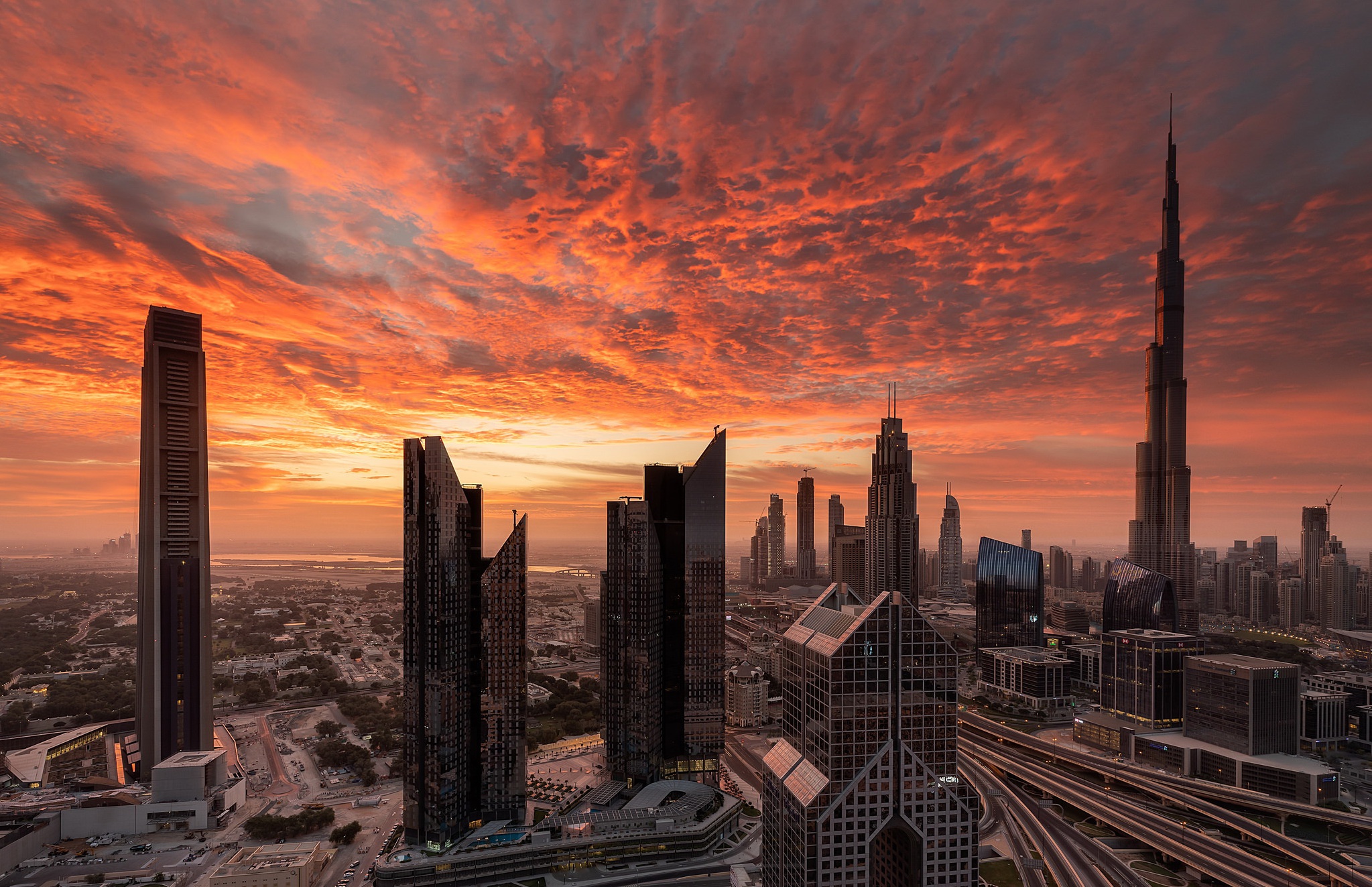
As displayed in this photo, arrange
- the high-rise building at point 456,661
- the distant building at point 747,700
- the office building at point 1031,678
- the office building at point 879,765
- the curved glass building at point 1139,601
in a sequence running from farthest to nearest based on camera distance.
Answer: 1. the curved glass building at point 1139,601
2. the office building at point 1031,678
3. the distant building at point 747,700
4. the high-rise building at point 456,661
5. the office building at point 879,765

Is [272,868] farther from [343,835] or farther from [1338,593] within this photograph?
[1338,593]

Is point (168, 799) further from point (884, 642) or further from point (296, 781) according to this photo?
point (884, 642)

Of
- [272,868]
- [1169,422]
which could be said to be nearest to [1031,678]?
[1169,422]

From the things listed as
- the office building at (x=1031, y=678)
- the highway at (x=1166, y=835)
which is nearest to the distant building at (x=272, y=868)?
the highway at (x=1166, y=835)

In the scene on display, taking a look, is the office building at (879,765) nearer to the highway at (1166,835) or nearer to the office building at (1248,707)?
the highway at (1166,835)

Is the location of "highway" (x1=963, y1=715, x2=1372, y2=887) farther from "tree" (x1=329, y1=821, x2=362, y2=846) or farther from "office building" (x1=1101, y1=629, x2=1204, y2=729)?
"tree" (x1=329, y1=821, x2=362, y2=846)

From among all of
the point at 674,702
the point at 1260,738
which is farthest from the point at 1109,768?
the point at 674,702
